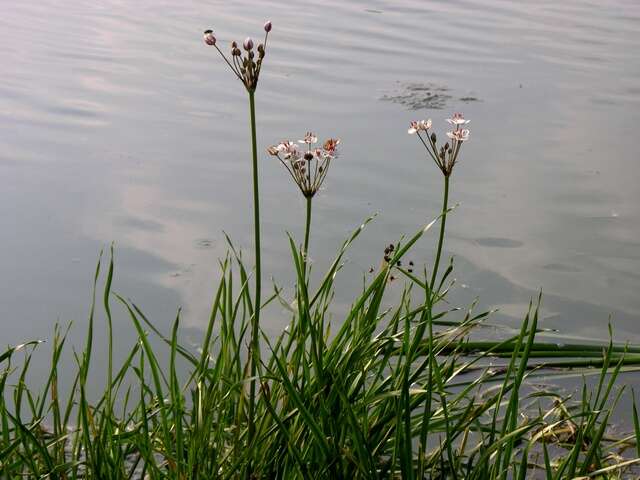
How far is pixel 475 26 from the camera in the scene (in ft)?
25.8

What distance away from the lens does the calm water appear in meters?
3.70

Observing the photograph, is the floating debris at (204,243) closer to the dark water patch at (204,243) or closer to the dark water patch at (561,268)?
the dark water patch at (204,243)

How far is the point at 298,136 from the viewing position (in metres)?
4.96

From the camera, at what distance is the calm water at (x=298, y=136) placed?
3.70 meters

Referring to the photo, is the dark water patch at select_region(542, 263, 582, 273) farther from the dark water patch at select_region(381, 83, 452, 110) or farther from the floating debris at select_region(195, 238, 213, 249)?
the dark water patch at select_region(381, 83, 452, 110)

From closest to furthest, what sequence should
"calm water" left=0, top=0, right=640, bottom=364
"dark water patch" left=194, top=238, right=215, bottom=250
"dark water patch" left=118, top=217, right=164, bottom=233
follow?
"calm water" left=0, top=0, right=640, bottom=364 → "dark water patch" left=194, top=238, right=215, bottom=250 → "dark water patch" left=118, top=217, right=164, bottom=233

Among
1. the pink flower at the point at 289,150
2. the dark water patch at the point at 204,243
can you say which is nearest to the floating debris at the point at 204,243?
the dark water patch at the point at 204,243

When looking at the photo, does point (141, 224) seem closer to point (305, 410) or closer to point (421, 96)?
point (421, 96)

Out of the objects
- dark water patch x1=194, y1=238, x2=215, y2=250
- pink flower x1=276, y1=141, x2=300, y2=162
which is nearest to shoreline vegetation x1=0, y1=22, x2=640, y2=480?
pink flower x1=276, y1=141, x2=300, y2=162

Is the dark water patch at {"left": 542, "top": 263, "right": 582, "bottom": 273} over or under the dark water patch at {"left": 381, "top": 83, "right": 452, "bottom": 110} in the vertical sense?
under

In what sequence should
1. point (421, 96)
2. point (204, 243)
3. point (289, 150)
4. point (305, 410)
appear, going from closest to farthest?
point (305, 410), point (289, 150), point (204, 243), point (421, 96)

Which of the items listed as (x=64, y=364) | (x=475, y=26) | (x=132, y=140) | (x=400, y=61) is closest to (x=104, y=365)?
(x=64, y=364)

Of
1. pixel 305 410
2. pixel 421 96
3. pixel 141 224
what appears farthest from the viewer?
pixel 421 96

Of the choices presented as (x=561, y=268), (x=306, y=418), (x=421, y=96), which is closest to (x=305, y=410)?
(x=306, y=418)
